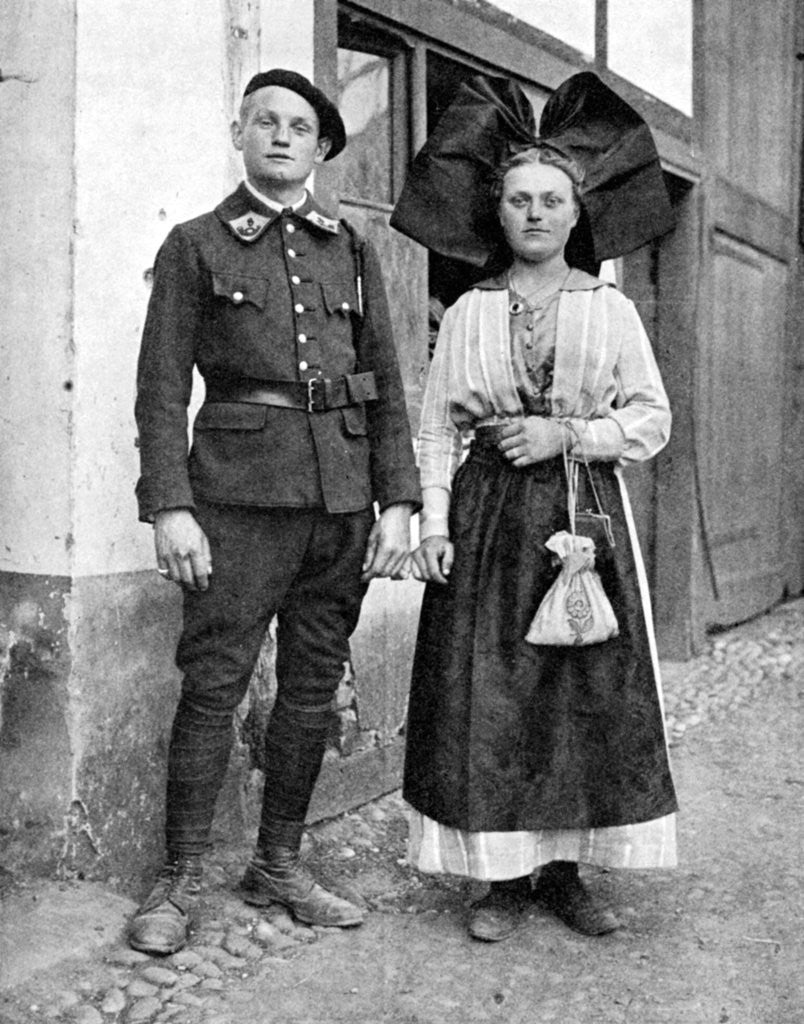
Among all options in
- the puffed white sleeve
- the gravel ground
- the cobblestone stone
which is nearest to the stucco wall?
the gravel ground

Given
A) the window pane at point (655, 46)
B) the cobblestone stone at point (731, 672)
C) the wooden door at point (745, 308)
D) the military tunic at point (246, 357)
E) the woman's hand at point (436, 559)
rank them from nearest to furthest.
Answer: the military tunic at point (246, 357)
the woman's hand at point (436, 559)
the cobblestone stone at point (731, 672)
the window pane at point (655, 46)
the wooden door at point (745, 308)

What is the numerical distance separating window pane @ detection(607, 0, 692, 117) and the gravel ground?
346cm

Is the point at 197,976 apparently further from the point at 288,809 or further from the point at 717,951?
the point at 717,951

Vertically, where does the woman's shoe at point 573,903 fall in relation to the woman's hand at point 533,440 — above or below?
below

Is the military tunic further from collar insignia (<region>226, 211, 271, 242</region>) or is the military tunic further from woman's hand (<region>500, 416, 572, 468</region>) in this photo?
woman's hand (<region>500, 416, 572, 468</region>)

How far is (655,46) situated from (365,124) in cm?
246

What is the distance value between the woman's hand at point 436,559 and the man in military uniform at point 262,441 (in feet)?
0.19

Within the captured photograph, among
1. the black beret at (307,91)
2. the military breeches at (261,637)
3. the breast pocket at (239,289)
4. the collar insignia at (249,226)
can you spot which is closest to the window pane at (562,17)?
the black beret at (307,91)

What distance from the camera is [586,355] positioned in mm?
2855

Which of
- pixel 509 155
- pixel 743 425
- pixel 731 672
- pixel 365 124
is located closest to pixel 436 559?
pixel 509 155

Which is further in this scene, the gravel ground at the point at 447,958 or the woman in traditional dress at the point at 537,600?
the woman in traditional dress at the point at 537,600

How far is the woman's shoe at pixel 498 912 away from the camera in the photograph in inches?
115

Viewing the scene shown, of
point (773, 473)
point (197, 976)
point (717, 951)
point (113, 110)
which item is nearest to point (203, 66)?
point (113, 110)

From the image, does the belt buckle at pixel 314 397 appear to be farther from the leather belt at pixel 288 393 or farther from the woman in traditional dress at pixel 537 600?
the woman in traditional dress at pixel 537 600
